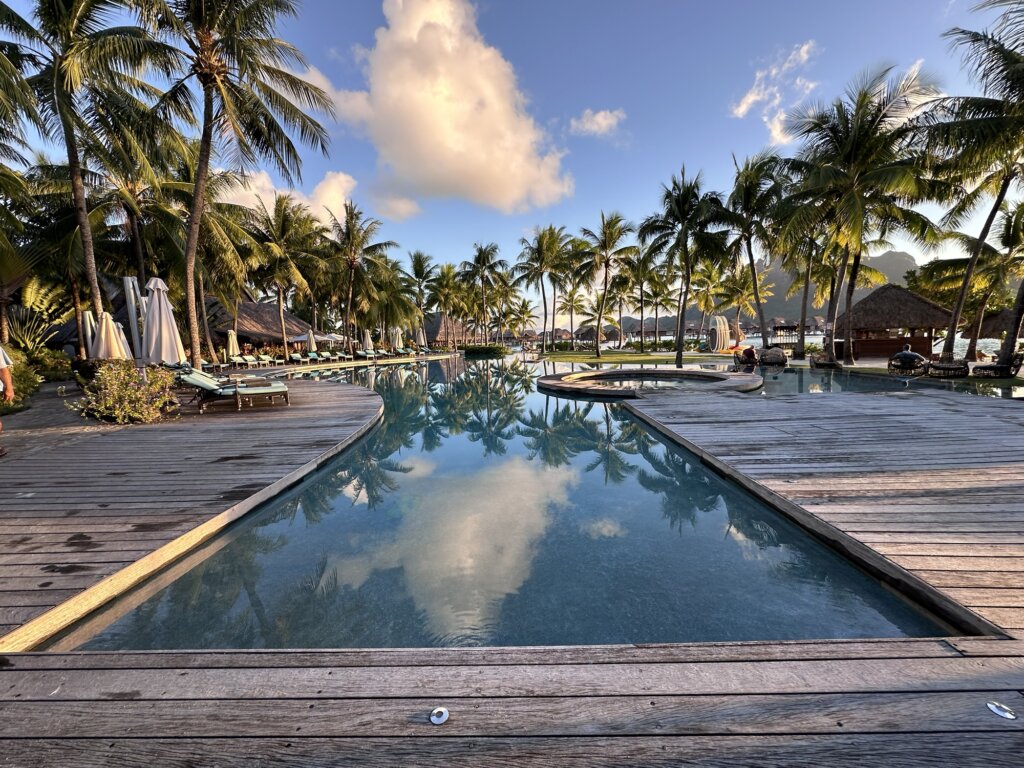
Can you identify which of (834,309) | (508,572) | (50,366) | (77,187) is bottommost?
(508,572)

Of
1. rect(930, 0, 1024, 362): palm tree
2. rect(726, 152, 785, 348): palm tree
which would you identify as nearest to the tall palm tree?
rect(726, 152, 785, 348): palm tree

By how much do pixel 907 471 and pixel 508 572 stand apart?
4563 mm

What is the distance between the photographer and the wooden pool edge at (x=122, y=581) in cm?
234

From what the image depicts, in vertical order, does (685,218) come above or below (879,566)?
above

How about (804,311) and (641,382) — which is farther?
(804,311)

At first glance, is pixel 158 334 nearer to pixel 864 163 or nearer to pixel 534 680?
pixel 534 680

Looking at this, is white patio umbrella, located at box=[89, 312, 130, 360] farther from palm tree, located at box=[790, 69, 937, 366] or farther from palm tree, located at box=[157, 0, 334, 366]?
palm tree, located at box=[790, 69, 937, 366]

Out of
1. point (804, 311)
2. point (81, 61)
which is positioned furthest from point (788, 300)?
point (81, 61)

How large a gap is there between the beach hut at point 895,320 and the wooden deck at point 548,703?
A: 24702 millimetres

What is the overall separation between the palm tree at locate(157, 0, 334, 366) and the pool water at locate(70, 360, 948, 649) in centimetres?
929

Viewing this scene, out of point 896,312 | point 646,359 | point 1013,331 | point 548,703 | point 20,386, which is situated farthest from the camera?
point 646,359

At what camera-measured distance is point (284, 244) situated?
25.7m

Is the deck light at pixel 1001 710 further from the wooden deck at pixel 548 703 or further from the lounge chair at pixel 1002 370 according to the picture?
the lounge chair at pixel 1002 370

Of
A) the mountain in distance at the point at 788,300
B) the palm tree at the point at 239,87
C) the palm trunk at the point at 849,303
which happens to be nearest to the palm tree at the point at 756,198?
the palm trunk at the point at 849,303
